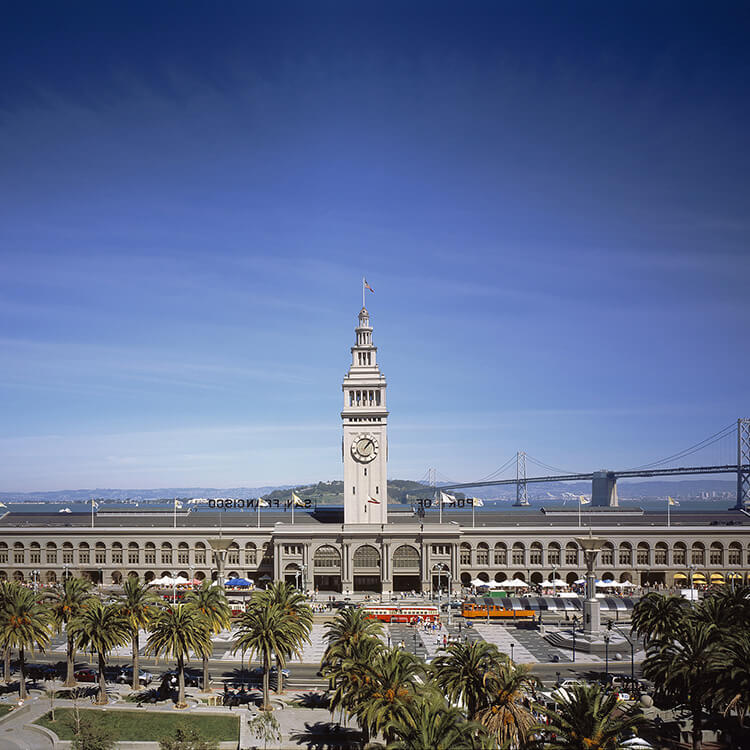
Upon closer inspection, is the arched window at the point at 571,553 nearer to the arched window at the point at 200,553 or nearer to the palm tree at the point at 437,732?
the arched window at the point at 200,553

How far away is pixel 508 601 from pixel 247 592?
42.1 m

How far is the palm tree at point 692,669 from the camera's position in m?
54.8

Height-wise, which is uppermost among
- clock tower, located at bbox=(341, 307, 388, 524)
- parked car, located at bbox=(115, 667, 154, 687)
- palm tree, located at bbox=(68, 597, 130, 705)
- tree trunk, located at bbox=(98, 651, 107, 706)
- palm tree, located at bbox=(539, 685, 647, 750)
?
clock tower, located at bbox=(341, 307, 388, 524)

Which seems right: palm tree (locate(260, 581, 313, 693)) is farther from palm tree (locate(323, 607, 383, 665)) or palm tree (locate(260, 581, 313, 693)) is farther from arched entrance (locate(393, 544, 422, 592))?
arched entrance (locate(393, 544, 422, 592))

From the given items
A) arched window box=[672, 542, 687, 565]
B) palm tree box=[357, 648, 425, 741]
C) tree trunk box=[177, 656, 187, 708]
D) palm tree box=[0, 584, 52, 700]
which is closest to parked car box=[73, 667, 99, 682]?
palm tree box=[0, 584, 52, 700]

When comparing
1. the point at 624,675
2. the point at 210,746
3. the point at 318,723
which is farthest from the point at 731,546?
the point at 210,746

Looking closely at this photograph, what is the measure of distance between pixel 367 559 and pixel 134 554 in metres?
42.4

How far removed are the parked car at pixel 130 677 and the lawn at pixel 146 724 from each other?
993cm

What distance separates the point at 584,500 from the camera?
427 feet

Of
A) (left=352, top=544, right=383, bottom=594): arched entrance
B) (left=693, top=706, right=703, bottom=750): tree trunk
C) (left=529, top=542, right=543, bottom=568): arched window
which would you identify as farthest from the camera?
(left=529, top=542, right=543, bottom=568): arched window

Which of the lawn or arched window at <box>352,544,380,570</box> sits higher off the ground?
arched window at <box>352,544,380,570</box>

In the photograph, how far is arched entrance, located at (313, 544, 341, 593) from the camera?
5098 inches

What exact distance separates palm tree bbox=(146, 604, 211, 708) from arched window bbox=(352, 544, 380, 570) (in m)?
59.2

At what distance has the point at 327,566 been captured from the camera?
5113 inches
